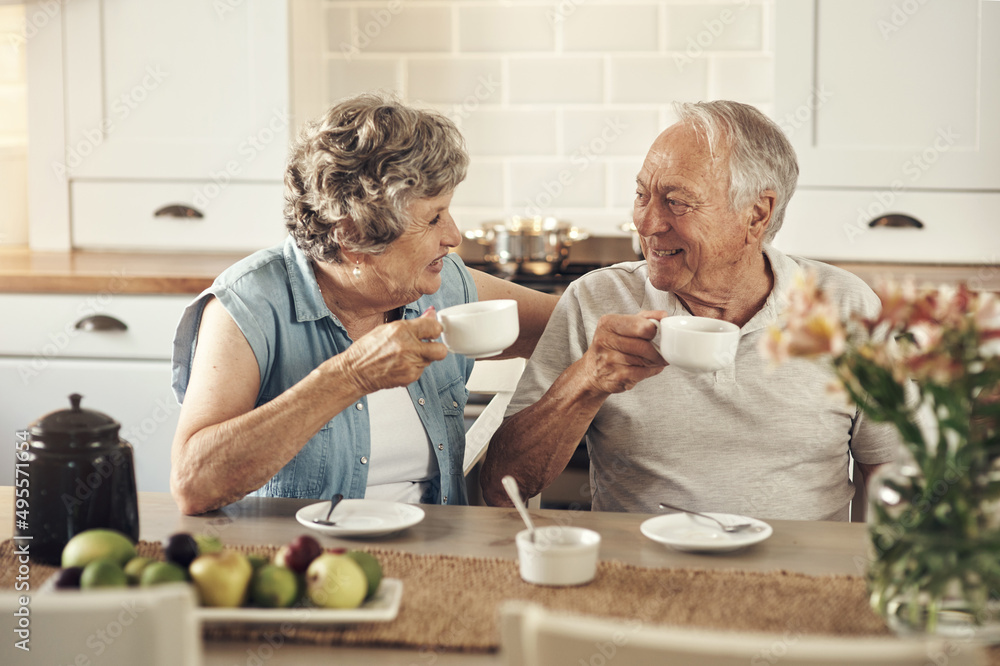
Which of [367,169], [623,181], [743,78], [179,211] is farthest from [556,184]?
[367,169]

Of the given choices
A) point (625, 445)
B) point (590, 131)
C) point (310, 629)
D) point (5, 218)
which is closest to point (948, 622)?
point (310, 629)

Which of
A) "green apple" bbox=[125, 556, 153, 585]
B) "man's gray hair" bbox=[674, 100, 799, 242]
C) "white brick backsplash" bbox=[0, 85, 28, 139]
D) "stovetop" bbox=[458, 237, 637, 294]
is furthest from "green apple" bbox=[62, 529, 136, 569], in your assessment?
"white brick backsplash" bbox=[0, 85, 28, 139]

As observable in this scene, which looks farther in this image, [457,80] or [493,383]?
[457,80]

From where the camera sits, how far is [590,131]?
2.96 meters

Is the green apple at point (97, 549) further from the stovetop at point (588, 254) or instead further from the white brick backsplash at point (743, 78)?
the white brick backsplash at point (743, 78)

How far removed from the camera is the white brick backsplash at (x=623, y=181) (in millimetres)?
2957

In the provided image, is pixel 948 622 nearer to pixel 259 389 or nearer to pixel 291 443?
pixel 291 443

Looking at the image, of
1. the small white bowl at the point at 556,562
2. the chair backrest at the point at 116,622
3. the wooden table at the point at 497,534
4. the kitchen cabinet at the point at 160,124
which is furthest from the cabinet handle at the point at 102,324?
the chair backrest at the point at 116,622

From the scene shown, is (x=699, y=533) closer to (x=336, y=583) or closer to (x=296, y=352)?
(x=336, y=583)

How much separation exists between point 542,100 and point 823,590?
7.09 ft

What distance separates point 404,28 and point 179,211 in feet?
2.95

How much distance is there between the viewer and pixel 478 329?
132 centimetres

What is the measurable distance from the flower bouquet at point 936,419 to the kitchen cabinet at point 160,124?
A: 221cm

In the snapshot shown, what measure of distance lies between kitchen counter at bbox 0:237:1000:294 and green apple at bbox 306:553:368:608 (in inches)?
62.8
